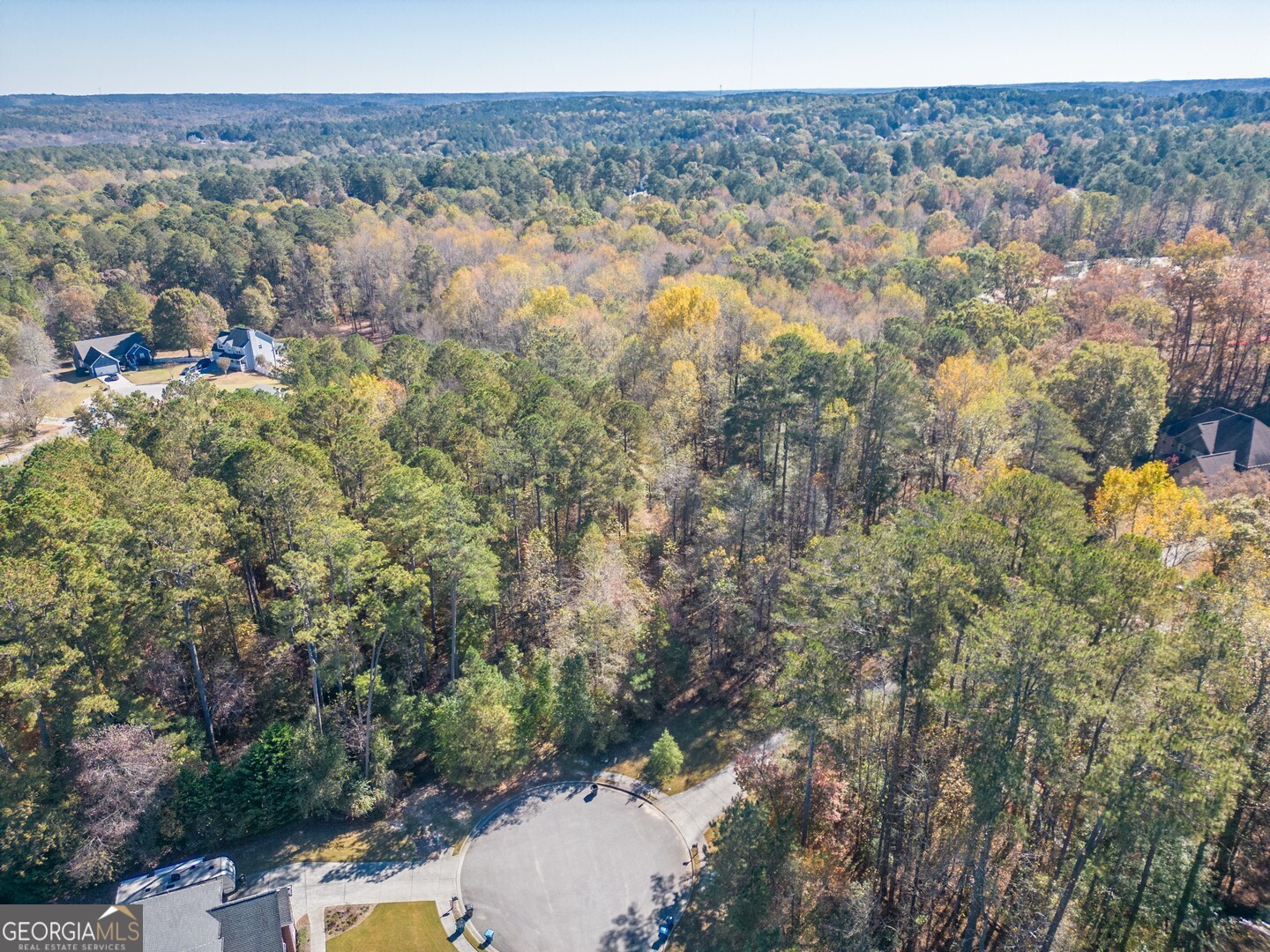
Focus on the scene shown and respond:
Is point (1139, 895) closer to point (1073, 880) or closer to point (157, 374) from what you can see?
point (1073, 880)

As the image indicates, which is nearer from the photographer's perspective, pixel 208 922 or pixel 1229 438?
pixel 208 922

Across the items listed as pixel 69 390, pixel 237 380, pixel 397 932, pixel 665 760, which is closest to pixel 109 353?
pixel 69 390

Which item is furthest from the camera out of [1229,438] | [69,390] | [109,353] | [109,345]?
[109,345]

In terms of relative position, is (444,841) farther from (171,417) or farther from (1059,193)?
(1059,193)

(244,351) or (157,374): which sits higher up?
(244,351)

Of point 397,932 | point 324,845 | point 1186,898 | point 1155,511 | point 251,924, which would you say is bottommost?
point 397,932

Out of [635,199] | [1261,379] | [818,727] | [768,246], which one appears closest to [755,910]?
[818,727]

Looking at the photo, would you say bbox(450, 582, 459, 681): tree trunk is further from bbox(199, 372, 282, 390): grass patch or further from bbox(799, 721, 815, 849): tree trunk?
bbox(199, 372, 282, 390): grass patch

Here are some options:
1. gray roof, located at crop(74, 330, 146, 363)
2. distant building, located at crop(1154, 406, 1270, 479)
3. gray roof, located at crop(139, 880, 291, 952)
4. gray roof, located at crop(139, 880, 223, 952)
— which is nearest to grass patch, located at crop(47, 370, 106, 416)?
gray roof, located at crop(74, 330, 146, 363)
